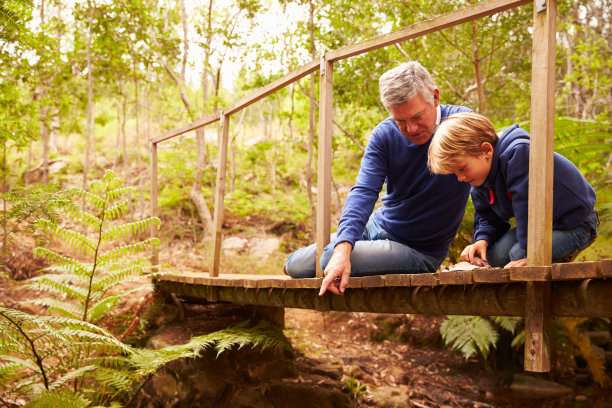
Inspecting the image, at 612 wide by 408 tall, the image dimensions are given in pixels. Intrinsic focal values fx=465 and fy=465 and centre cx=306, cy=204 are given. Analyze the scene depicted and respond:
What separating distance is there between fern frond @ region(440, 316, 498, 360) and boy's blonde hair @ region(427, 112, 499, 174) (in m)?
3.07

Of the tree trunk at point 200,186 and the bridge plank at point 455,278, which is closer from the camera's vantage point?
the bridge plank at point 455,278

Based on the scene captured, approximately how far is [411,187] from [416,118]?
0.41 m

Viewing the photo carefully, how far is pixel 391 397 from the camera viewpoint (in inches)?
172

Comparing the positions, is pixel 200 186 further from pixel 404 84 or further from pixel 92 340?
pixel 404 84

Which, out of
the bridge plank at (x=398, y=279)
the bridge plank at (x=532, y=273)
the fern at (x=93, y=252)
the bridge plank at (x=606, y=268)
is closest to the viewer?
the bridge plank at (x=606, y=268)

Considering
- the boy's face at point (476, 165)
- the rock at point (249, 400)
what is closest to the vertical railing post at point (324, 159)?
the boy's face at point (476, 165)

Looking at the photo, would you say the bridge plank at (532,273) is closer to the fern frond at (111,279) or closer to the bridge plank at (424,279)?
the bridge plank at (424,279)

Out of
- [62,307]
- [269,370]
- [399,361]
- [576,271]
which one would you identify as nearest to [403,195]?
[576,271]

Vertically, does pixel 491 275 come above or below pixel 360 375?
above

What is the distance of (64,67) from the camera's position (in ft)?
25.5

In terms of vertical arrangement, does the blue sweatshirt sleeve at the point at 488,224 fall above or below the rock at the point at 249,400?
above

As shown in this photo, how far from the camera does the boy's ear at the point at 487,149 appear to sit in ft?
6.91

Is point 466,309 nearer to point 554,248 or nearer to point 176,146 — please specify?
point 554,248

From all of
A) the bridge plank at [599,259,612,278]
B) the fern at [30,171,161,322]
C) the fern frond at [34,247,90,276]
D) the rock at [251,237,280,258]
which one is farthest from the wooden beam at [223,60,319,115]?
the rock at [251,237,280,258]
